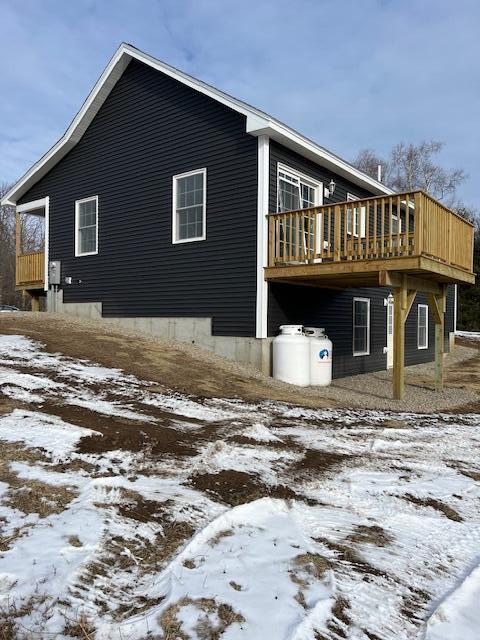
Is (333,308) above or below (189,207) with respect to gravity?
below

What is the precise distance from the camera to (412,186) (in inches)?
1489

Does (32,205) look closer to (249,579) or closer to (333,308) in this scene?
(333,308)

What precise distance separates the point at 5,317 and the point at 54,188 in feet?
16.6

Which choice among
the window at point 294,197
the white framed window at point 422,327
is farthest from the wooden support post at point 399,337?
the white framed window at point 422,327

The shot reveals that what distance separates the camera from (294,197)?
1138cm

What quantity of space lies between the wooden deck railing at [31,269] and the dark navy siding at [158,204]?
82 centimetres

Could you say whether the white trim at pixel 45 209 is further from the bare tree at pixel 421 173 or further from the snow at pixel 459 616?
the bare tree at pixel 421 173

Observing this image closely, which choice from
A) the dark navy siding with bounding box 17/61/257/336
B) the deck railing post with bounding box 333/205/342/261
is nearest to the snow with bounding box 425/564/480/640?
the deck railing post with bounding box 333/205/342/261

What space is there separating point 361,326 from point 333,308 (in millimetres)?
1915

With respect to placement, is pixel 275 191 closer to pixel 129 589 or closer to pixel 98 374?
pixel 98 374

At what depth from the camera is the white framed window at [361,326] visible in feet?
45.3

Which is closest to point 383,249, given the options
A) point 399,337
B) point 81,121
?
point 399,337

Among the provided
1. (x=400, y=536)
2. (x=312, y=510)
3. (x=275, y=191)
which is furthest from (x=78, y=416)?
(x=275, y=191)

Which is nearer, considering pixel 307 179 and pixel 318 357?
pixel 318 357
